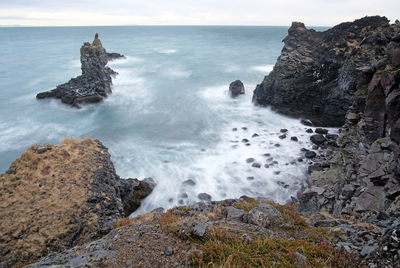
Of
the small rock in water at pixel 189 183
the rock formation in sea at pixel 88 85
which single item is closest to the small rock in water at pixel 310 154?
the small rock in water at pixel 189 183

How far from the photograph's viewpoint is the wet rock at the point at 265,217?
33.3ft

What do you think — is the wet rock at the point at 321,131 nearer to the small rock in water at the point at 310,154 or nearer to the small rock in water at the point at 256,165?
the small rock in water at the point at 310,154

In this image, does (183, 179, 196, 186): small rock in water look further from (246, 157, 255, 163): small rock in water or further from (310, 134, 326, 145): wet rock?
(310, 134, 326, 145): wet rock

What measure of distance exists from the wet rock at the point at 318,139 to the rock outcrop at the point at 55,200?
867 inches

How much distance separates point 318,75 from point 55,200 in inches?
1508

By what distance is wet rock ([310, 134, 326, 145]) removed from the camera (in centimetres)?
2828

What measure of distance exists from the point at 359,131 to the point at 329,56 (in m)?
23.1

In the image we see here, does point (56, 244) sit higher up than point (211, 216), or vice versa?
point (211, 216)

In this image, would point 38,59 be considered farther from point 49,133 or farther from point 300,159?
point 300,159

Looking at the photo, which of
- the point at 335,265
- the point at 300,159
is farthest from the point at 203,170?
the point at 335,265

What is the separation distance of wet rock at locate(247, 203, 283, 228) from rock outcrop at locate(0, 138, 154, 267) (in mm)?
6937

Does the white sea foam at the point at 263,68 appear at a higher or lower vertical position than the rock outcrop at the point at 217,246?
higher

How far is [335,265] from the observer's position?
7074 mm

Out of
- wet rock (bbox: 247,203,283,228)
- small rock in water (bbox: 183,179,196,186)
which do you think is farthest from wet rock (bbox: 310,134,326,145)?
wet rock (bbox: 247,203,283,228)
